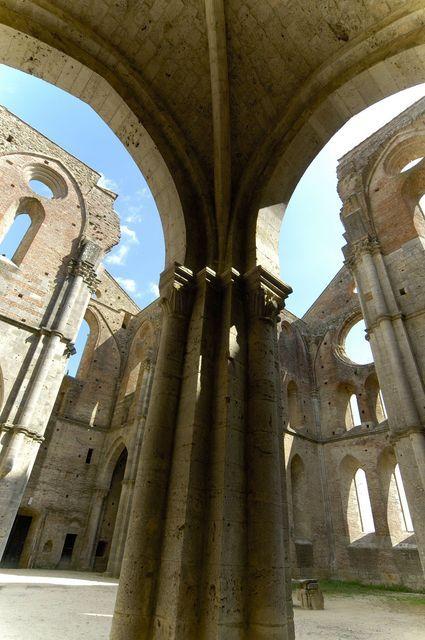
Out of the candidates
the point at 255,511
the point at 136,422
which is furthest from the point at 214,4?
the point at 136,422

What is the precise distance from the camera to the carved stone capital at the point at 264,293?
372cm

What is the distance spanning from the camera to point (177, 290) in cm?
379

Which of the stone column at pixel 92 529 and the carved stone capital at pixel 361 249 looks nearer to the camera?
the carved stone capital at pixel 361 249

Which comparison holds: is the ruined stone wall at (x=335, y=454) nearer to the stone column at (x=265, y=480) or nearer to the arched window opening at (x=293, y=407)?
the arched window opening at (x=293, y=407)

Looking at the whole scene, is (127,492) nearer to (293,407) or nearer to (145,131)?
(293,407)

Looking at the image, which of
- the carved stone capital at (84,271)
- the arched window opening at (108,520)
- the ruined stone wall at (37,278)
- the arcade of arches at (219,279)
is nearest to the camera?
the arcade of arches at (219,279)

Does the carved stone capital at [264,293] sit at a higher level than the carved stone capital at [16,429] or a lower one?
lower

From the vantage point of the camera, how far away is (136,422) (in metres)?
15.0

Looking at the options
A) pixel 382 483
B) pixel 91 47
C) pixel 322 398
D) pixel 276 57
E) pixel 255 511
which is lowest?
pixel 255 511

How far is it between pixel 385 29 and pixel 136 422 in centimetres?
1414

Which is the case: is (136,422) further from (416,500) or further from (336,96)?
(336,96)

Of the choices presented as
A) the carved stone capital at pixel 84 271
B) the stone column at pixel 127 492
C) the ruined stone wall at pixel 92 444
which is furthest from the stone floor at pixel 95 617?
the carved stone capital at pixel 84 271

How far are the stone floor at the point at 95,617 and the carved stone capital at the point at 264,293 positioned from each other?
3.92m

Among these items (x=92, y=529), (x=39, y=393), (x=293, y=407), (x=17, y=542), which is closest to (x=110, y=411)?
(x=92, y=529)
